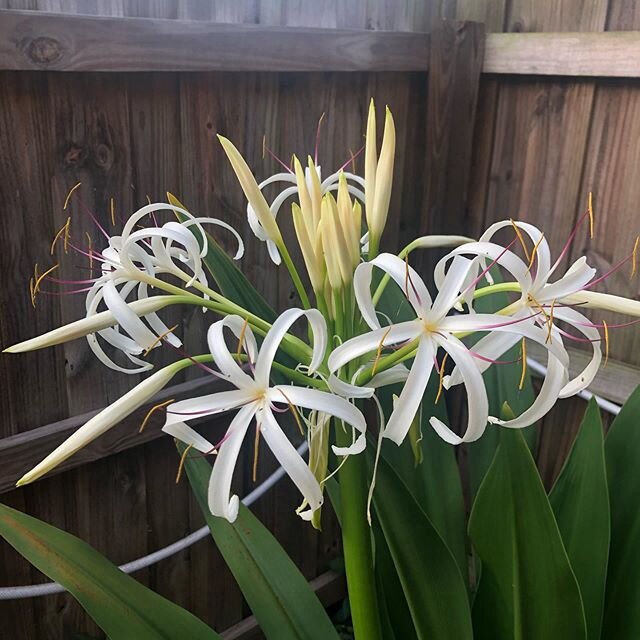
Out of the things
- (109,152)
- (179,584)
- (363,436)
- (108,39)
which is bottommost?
(179,584)

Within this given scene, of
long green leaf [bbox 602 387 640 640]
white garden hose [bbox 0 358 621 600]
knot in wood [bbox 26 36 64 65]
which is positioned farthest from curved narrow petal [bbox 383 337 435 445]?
knot in wood [bbox 26 36 64 65]

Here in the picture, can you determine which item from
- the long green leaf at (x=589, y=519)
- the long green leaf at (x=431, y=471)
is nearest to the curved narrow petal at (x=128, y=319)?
the long green leaf at (x=431, y=471)

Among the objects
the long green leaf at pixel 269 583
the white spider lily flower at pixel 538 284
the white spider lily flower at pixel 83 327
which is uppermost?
the white spider lily flower at pixel 538 284

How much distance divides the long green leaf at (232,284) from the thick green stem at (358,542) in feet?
0.89

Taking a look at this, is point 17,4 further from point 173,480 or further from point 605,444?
point 605,444

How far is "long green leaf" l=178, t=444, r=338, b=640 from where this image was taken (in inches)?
34.9

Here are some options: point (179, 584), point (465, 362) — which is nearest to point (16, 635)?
point (179, 584)

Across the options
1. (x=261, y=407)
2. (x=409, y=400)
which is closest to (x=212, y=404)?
(x=261, y=407)

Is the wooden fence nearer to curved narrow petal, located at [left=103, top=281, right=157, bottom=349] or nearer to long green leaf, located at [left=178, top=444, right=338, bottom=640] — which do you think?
long green leaf, located at [left=178, top=444, right=338, bottom=640]

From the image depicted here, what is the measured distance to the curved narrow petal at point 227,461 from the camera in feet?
1.75

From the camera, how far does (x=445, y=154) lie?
5.18ft

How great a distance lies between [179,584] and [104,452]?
39 centimetres

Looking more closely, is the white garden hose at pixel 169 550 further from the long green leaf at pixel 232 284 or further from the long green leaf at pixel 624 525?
the long green leaf at pixel 232 284

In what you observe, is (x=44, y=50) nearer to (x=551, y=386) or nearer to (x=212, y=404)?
(x=212, y=404)
